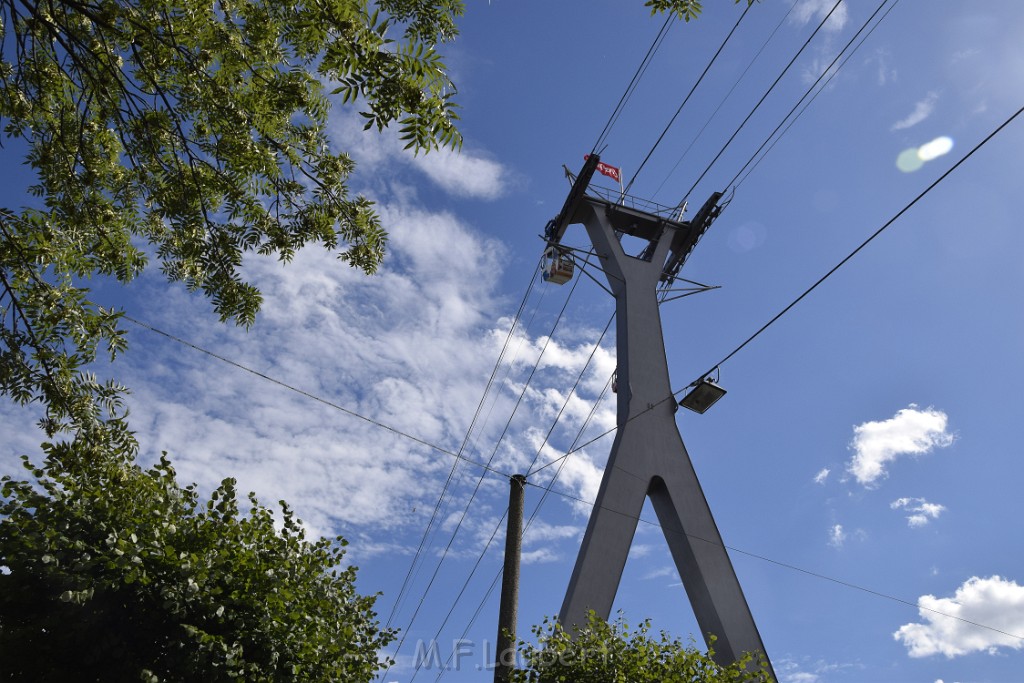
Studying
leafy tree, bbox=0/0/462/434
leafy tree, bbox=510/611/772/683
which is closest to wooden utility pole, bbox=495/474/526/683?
leafy tree, bbox=510/611/772/683

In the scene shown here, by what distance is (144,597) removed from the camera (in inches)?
275

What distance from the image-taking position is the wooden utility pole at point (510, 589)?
29.9ft

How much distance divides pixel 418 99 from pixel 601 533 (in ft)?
29.7

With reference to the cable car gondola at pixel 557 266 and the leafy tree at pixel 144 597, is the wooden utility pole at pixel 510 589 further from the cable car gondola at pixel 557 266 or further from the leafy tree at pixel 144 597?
the cable car gondola at pixel 557 266

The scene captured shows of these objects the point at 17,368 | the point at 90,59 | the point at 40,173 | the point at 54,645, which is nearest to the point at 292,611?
the point at 54,645

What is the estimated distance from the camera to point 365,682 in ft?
27.3

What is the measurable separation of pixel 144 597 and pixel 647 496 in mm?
8168

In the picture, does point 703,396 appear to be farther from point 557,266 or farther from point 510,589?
point 557,266

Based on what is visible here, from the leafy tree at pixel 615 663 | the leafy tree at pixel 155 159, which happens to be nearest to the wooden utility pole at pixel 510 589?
the leafy tree at pixel 615 663

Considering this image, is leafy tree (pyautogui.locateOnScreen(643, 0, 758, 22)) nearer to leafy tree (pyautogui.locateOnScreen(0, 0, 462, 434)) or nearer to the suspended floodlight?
leafy tree (pyautogui.locateOnScreen(0, 0, 462, 434))

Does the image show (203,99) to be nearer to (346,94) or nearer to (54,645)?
(346,94)

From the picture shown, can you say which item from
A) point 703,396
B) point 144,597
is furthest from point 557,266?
point 144,597

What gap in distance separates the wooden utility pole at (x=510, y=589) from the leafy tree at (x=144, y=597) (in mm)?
2165

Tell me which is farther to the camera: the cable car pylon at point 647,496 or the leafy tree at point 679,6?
the cable car pylon at point 647,496
